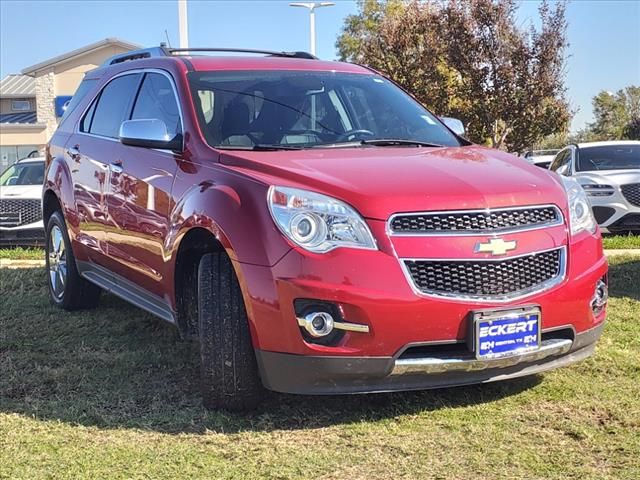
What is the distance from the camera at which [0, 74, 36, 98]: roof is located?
48.6 metres

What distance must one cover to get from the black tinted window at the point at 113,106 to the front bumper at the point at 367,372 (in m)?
2.58

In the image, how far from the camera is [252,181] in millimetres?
3654

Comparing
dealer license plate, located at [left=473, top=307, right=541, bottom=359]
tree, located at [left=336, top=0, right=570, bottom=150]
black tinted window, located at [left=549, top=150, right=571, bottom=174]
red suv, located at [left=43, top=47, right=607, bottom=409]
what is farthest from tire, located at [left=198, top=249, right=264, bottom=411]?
tree, located at [left=336, top=0, right=570, bottom=150]

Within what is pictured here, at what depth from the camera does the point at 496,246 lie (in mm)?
3510

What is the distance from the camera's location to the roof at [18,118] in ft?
147

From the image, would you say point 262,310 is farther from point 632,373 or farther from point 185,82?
point 632,373

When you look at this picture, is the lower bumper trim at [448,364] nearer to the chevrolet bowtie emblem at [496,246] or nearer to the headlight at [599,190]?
the chevrolet bowtie emblem at [496,246]

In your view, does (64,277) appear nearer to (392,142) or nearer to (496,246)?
(392,142)

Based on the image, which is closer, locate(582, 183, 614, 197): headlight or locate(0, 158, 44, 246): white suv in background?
locate(582, 183, 614, 197): headlight

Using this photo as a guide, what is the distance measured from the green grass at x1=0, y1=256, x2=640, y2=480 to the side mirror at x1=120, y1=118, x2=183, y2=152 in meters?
1.31

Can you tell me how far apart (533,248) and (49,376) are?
9.16ft

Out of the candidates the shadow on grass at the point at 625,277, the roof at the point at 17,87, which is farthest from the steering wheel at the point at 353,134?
the roof at the point at 17,87

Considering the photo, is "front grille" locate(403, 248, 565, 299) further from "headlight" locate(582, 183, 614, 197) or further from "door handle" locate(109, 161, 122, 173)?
"headlight" locate(582, 183, 614, 197)

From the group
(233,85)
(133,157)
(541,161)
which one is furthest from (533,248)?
(541,161)
